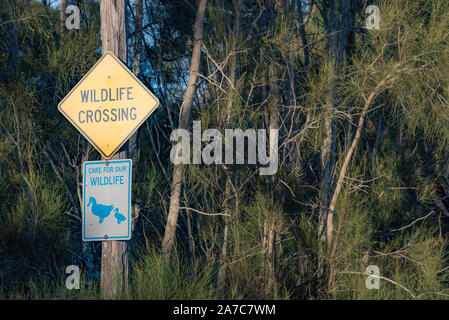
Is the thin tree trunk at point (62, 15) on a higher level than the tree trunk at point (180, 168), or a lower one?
higher

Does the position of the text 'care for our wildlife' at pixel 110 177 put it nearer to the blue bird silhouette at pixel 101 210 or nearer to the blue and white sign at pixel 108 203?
the blue and white sign at pixel 108 203

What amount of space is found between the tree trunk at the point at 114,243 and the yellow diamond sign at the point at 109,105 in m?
0.17

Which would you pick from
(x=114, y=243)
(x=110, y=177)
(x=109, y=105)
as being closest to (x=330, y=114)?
(x=109, y=105)

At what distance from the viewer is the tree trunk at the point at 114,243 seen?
4.58 metres

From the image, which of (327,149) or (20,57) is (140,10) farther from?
(327,149)

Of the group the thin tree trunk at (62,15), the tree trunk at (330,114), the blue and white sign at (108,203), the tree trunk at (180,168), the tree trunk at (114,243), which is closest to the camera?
the blue and white sign at (108,203)

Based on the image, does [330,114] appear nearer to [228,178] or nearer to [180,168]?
Result: [228,178]

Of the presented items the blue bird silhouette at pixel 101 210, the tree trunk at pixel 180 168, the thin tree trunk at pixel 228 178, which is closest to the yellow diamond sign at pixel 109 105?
the blue bird silhouette at pixel 101 210

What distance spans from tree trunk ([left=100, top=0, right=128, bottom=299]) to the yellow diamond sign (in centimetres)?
17

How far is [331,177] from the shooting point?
18.5 ft

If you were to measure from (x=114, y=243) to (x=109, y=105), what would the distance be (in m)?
1.19

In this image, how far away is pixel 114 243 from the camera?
464cm

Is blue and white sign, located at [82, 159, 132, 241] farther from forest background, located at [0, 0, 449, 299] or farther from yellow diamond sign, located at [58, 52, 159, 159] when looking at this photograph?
forest background, located at [0, 0, 449, 299]

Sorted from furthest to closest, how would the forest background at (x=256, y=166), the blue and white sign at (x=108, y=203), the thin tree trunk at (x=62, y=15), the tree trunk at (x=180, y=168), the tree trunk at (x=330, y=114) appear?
the thin tree trunk at (x=62, y=15)
the tree trunk at (x=180, y=168)
the tree trunk at (x=330, y=114)
the forest background at (x=256, y=166)
the blue and white sign at (x=108, y=203)
